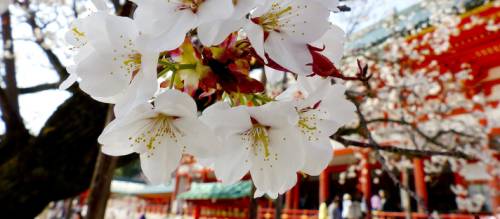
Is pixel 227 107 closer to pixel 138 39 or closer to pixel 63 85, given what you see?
pixel 138 39

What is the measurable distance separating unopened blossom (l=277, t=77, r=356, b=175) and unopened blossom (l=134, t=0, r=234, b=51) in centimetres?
19

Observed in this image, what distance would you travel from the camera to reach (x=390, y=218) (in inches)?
377

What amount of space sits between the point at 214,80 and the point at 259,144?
0.49 ft

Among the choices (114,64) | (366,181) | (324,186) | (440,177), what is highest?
(440,177)

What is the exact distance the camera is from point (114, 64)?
53cm

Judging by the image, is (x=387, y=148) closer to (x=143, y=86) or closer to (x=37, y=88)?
(x=143, y=86)

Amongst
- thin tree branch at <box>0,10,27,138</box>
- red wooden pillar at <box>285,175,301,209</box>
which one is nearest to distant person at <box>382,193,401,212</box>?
red wooden pillar at <box>285,175,301,209</box>

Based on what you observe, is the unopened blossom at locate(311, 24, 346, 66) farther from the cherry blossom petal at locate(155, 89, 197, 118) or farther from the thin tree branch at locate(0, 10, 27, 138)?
the thin tree branch at locate(0, 10, 27, 138)

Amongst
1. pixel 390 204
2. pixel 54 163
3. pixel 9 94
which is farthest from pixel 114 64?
pixel 390 204

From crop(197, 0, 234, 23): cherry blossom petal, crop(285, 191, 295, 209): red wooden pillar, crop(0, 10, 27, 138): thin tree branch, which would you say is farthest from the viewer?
crop(285, 191, 295, 209): red wooden pillar

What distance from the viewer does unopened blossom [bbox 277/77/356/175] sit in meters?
0.58

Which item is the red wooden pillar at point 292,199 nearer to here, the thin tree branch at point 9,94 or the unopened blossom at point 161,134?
the thin tree branch at point 9,94

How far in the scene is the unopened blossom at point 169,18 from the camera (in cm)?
44

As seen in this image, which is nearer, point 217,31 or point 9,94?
point 217,31
